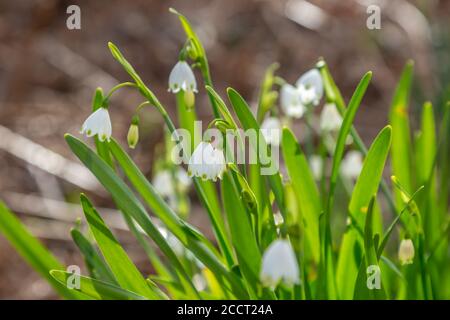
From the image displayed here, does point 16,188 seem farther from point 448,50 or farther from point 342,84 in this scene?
point 448,50

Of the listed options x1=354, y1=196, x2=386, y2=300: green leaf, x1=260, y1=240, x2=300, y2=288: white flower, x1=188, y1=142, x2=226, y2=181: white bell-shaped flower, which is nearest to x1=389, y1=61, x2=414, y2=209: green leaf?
x1=354, y1=196, x2=386, y2=300: green leaf

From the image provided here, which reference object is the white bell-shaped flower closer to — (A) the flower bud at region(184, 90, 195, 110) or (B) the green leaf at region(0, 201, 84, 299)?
(A) the flower bud at region(184, 90, 195, 110)

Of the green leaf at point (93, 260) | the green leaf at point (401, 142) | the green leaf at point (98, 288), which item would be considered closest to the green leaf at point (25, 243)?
the green leaf at point (93, 260)

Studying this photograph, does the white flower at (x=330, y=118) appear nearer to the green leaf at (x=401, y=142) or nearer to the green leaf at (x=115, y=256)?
the green leaf at (x=401, y=142)

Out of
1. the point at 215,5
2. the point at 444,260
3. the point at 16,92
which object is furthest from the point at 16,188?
the point at 444,260

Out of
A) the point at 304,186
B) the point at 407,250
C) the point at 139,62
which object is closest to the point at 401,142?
the point at 304,186

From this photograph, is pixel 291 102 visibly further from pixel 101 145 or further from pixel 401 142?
pixel 101 145
